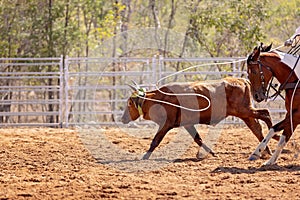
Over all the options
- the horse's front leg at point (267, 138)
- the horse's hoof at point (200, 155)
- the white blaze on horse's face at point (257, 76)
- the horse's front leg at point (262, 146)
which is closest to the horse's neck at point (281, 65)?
the white blaze on horse's face at point (257, 76)

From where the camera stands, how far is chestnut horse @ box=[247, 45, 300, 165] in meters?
8.09

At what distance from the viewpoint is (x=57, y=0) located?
18297 millimetres

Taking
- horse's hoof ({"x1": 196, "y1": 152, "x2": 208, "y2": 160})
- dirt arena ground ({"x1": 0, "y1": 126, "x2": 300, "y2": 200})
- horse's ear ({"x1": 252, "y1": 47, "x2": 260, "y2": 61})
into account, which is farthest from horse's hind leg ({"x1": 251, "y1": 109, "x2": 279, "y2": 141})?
horse's ear ({"x1": 252, "y1": 47, "x2": 260, "y2": 61})

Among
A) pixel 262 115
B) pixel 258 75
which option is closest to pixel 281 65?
pixel 258 75

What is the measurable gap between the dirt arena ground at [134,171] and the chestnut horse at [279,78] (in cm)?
50

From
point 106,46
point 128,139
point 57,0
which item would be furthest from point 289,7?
point 128,139

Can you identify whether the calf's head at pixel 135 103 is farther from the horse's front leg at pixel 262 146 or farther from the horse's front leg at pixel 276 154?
the horse's front leg at pixel 276 154

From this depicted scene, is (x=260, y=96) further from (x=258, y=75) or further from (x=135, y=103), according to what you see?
(x=135, y=103)

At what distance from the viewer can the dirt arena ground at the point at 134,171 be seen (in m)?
6.36

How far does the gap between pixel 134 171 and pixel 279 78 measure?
7.55 feet

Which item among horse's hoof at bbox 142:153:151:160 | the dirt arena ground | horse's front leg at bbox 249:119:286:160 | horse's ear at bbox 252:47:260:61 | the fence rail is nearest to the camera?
the dirt arena ground

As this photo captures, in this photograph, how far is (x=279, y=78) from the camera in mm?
8203

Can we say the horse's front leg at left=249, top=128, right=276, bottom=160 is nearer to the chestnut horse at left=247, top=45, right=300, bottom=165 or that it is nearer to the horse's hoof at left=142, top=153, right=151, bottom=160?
the chestnut horse at left=247, top=45, right=300, bottom=165

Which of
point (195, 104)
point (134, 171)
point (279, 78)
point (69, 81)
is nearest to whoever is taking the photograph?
point (134, 171)
